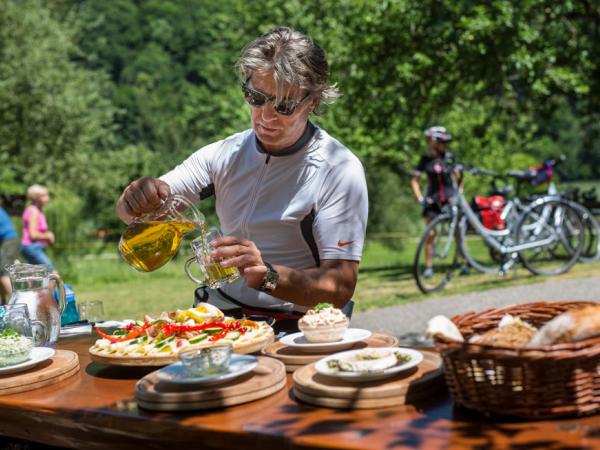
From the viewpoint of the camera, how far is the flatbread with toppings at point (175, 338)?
90.7 inches

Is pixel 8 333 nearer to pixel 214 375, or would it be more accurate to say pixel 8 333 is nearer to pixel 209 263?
pixel 209 263

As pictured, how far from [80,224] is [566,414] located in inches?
665

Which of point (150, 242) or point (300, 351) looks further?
point (150, 242)

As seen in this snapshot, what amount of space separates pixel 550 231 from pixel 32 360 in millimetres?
9255

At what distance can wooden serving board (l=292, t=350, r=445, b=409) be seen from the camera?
6.07 ft

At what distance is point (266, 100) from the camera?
9.50ft

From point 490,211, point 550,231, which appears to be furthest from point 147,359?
point 550,231

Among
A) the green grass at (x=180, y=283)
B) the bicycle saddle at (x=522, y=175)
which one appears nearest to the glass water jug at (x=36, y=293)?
the green grass at (x=180, y=283)

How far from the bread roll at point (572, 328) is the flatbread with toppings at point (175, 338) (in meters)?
0.90

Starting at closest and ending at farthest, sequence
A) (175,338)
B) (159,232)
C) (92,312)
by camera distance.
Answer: (175,338) → (159,232) → (92,312)

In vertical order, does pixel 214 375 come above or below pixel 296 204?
below

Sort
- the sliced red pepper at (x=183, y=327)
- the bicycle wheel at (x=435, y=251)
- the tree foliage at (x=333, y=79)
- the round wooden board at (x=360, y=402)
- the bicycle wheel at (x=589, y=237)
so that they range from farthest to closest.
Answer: the bicycle wheel at (x=589, y=237), the bicycle wheel at (x=435, y=251), the tree foliage at (x=333, y=79), the sliced red pepper at (x=183, y=327), the round wooden board at (x=360, y=402)

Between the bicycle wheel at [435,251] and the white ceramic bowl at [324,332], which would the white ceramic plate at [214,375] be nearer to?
the white ceramic bowl at [324,332]

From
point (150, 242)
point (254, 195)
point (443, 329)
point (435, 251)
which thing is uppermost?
point (254, 195)
